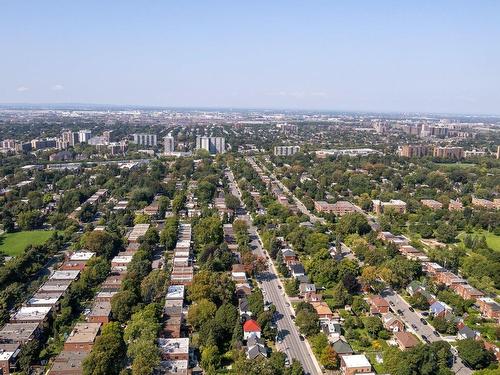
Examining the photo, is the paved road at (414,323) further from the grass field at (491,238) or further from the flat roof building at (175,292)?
the grass field at (491,238)

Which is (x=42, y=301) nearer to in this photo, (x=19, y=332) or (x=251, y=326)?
(x=19, y=332)

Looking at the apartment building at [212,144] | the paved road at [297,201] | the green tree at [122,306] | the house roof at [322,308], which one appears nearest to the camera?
the green tree at [122,306]

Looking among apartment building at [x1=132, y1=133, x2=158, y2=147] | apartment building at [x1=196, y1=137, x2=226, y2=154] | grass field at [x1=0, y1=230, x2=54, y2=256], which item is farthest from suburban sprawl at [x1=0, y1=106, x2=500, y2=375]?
apartment building at [x1=132, y1=133, x2=158, y2=147]

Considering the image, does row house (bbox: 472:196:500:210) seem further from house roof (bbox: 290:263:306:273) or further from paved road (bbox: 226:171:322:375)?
house roof (bbox: 290:263:306:273)

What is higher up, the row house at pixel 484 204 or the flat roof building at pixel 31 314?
the row house at pixel 484 204

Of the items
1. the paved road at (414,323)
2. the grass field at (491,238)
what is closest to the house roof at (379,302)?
the paved road at (414,323)

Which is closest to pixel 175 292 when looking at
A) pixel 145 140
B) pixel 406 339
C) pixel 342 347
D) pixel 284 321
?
pixel 284 321
